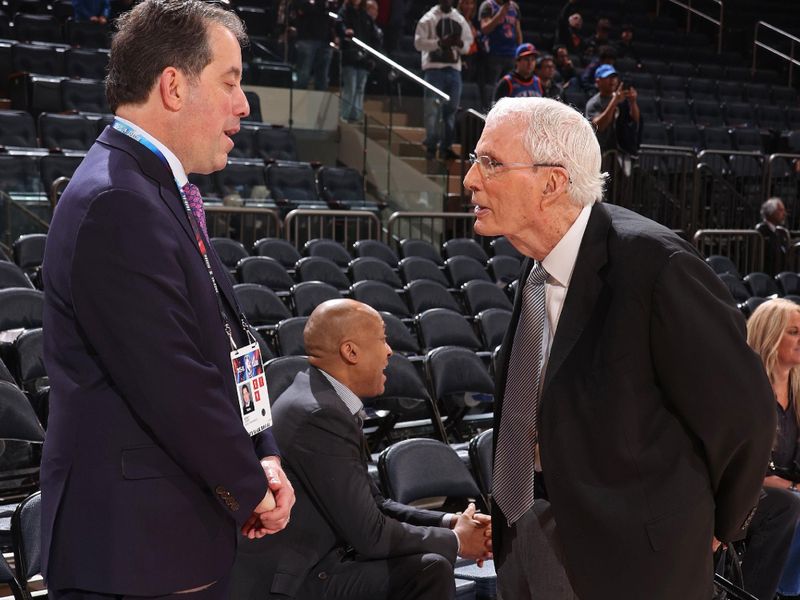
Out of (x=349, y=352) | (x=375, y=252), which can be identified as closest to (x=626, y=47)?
(x=375, y=252)

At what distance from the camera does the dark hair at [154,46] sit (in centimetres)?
174

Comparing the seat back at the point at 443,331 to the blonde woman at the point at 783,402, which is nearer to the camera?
the blonde woman at the point at 783,402

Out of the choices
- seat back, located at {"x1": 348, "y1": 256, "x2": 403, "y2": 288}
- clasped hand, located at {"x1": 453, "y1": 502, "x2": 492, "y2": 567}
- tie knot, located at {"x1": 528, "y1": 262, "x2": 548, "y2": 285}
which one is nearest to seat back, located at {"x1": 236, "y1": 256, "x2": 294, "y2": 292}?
seat back, located at {"x1": 348, "y1": 256, "x2": 403, "y2": 288}

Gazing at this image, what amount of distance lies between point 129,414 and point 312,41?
9.69 metres

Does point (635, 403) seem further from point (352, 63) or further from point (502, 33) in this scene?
point (502, 33)

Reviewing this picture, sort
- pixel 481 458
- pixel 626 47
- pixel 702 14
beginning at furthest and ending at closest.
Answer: pixel 702 14, pixel 626 47, pixel 481 458

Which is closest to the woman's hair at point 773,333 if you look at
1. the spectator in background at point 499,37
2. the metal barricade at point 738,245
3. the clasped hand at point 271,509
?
the clasped hand at point 271,509

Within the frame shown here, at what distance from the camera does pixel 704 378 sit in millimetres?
1791

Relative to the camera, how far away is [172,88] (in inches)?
68.6

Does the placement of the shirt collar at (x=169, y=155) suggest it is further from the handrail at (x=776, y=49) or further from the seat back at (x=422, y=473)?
the handrail at (x=776, y=49)

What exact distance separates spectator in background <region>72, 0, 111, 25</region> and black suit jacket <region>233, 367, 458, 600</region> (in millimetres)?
9030

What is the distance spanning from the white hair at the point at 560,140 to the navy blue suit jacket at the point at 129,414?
29.2 inches

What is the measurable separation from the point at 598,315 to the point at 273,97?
921cm

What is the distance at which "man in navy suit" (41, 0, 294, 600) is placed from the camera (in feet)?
5.27
